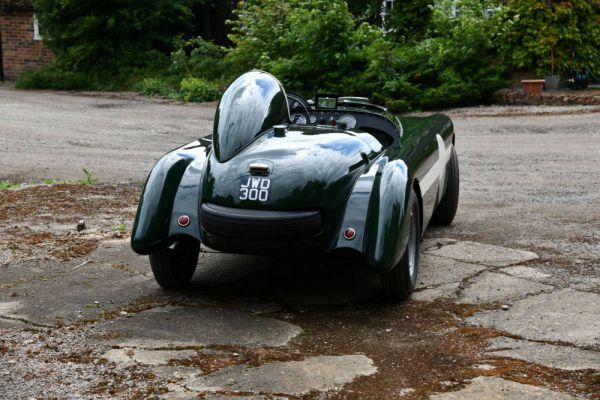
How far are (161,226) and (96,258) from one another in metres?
1.32

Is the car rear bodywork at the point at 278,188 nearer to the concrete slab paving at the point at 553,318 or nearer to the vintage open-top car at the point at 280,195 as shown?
the vintage open-top car at the point at 280,195

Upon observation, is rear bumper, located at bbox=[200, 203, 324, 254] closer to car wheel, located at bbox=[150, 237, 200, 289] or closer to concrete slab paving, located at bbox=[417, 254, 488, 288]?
car wheel, located at bbox=[150, 237, 200, 289]

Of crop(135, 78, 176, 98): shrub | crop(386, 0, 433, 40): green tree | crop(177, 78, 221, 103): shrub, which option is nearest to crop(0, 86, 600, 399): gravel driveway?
crop(177, 78, 221, 103): shrub

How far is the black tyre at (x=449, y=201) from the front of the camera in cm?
784

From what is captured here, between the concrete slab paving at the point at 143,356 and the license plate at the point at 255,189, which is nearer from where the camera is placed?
the concrete slab paving at the point at 143,356

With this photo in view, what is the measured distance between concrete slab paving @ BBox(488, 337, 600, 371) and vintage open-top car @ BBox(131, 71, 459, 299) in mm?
790

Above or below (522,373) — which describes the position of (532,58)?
above

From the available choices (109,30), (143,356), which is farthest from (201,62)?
(143,356)

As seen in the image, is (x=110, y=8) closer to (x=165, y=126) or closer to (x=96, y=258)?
(x=165, y=126)

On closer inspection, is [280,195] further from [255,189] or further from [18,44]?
[18,44]

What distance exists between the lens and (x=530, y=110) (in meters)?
17.1

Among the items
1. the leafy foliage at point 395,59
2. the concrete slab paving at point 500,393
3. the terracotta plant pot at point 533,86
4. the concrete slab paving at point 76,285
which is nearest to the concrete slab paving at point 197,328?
the concrete slab paving at point 76,285

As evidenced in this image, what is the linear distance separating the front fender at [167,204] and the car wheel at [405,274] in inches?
46.1

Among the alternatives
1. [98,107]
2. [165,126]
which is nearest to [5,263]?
[165,126]
